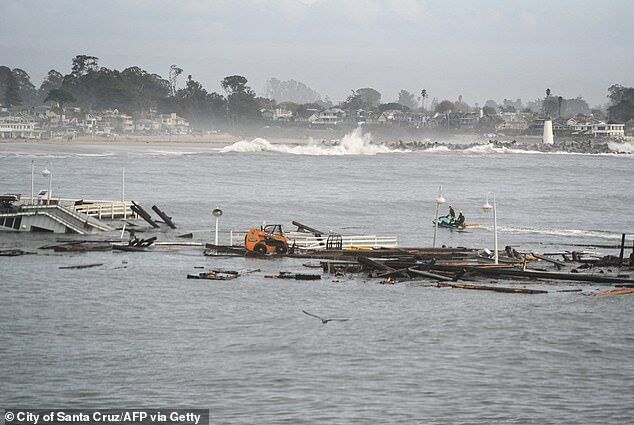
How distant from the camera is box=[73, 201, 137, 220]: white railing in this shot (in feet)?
187

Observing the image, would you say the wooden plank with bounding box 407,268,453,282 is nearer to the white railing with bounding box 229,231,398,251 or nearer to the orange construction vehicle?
the white railing with bounding box 229,231,398,251

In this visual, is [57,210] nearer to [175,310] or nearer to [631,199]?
[175,310]

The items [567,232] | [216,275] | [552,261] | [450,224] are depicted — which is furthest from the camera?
[567,232]

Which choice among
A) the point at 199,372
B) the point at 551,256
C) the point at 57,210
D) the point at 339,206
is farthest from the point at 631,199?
the point at 199,372

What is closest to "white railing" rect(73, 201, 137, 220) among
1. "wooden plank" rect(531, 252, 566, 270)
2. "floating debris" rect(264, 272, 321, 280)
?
"floating debris" rect(264, 272, 321, 280)

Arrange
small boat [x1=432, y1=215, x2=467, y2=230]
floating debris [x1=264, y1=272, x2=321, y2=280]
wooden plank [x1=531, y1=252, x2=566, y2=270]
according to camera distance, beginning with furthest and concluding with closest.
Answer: small boat [x1=432, y1=215, x2=467, y2=230]
wooden plank [x1=531, y1=252, x2=566, y2=270]
floating debris [x1=264, y1=272, x2=321, y2=280]

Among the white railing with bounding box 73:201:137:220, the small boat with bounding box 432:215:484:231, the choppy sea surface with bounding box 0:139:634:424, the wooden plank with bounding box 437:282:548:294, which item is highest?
the white railing with bounding box 73:201:137:220

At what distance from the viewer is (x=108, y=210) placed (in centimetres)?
5959

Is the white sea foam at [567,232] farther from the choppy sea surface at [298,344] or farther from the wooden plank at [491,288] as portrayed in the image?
the wooden plank at [491,288]

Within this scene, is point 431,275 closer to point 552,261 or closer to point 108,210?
point 552,261

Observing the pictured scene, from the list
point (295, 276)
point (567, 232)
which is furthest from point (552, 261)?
point (567, 232)

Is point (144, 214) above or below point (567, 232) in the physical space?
above

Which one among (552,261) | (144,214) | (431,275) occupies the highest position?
(144,214)

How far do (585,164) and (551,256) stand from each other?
134 m
